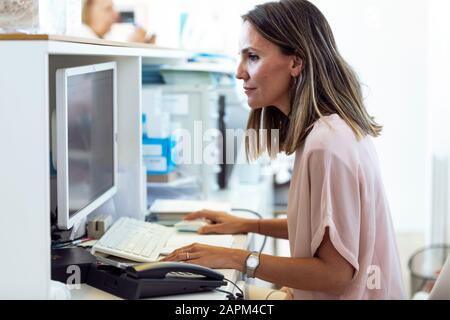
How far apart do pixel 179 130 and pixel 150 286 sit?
1.29 m

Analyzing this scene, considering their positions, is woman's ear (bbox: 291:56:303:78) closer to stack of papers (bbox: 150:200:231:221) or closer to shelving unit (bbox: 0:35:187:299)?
shelving unit (bbox: 0:35:187:299)

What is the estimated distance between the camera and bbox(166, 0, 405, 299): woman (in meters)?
1.35

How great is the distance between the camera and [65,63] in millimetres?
1868

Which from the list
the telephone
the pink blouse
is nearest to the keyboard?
the telephone

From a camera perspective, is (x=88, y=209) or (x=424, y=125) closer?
(x=88, y=209)

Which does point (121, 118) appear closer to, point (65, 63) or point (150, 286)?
point (65, 63)

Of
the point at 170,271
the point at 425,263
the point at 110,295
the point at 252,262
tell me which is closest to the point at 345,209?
the point at 252,262

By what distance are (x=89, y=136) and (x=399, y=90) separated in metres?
1.95

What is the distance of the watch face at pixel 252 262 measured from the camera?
1458mm

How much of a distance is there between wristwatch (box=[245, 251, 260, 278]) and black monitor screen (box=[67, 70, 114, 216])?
15.5 inches

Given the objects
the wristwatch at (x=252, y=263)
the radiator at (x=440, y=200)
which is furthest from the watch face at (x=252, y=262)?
the radiator at (x=440, y=200)

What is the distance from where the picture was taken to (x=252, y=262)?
1.46m

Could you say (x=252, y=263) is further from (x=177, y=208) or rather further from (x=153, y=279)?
(x=177, y=208)
